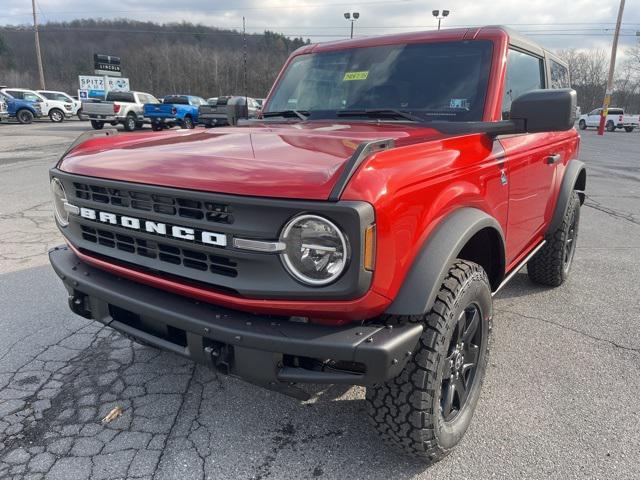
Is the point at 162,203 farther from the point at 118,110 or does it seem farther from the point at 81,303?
the point at 118,110

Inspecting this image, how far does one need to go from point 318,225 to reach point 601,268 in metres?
4.36

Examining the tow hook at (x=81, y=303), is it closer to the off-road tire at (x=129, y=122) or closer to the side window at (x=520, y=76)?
the side window at (x=520, y=76)

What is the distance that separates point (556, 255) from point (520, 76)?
164 cm

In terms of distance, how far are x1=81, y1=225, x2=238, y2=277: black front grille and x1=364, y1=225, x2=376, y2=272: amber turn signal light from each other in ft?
1.69

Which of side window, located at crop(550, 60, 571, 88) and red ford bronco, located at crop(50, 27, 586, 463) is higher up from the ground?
side window, located at crop(550, 60, 571, 88)

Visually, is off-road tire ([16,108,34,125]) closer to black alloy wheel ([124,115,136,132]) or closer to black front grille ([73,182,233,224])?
black alloy wheel ([124,115,136,132])

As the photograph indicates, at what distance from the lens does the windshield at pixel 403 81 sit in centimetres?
288

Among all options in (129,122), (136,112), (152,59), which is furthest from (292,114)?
(152,59)

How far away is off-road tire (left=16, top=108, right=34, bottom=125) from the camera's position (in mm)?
25703

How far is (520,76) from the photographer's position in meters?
3.25

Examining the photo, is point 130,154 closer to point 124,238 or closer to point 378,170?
point 124,238

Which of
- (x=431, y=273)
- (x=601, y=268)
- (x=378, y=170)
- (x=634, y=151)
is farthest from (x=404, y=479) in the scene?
(x=634, y=151)

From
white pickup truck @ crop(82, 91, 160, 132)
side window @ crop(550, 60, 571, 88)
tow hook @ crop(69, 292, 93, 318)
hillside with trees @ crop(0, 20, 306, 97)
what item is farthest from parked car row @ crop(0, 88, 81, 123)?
tow hook @ crop(69, 292, 93, 318)

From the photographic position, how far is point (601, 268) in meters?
4.96
